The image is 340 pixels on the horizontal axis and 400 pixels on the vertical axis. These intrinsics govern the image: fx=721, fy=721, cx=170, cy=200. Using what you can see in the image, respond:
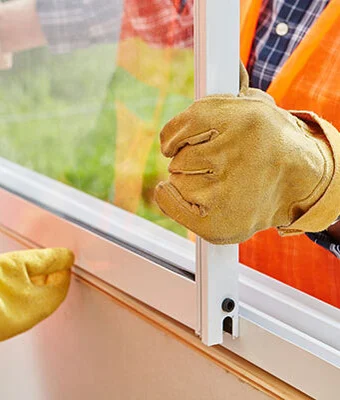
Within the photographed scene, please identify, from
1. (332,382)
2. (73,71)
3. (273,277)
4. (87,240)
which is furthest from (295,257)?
(73,71)

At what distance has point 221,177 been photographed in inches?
30.5

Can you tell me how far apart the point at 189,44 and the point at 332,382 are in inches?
21.3

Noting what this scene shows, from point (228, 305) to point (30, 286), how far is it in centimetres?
49

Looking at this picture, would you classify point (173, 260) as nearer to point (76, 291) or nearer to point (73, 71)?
point (76, 291)

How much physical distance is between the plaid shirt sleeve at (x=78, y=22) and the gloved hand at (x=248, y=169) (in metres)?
0.60

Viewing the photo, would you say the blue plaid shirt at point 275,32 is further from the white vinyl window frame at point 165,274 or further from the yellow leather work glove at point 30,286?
the yellow leather work glove at point 30,286

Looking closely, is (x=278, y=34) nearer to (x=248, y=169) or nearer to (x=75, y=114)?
(x=248, y=169)

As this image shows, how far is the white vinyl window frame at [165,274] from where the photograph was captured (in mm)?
959

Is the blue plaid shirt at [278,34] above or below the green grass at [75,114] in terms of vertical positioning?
above

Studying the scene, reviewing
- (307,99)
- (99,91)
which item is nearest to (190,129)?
(307,99)

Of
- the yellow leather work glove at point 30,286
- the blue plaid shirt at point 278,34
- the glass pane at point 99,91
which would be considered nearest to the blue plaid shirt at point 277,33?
the blue plaid shirt at point 278,34

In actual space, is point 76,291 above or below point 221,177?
below

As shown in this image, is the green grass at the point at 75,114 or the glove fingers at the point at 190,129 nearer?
the glove fingers at the point at 190,129

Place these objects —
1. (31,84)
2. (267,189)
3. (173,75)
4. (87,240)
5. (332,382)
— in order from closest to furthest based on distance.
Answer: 1. (267,189)
2. (332,382)
3. (173,75)
4. (87,240)
5. (31,84)
